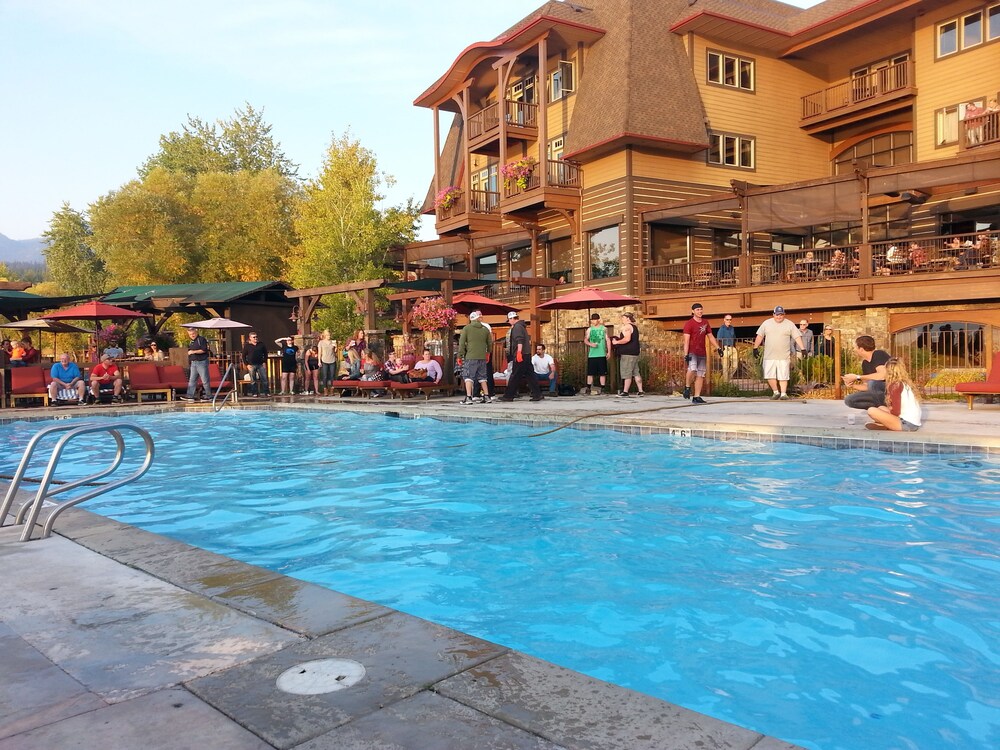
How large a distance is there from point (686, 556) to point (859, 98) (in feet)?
75.9

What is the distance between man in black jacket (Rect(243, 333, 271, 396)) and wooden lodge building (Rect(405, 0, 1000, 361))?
688cm

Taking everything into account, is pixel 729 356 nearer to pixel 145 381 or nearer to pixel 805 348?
pixel 805 348

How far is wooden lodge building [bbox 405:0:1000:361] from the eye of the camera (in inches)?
724

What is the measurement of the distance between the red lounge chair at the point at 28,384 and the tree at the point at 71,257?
→ 111 feet

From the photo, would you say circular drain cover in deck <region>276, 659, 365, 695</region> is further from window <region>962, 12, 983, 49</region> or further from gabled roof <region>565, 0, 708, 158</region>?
window <region>962, 12, 983, 49</region>

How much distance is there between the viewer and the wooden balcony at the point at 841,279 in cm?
1675

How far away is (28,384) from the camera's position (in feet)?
54.9

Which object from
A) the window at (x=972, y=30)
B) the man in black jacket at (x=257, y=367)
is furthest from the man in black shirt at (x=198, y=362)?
the window at (x=972, y=30)

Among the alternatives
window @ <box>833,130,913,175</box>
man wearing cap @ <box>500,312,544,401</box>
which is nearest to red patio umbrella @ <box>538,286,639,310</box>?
man wearing cap @ <box>500,312,544,401</box>

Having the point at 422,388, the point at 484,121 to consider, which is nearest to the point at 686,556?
the point at 422,388

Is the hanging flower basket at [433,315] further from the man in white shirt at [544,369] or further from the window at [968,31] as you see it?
the window at [968,31]

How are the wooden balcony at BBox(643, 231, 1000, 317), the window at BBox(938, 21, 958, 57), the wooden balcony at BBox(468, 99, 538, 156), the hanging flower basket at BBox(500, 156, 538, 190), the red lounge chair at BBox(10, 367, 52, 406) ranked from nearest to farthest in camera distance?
the red lounge chair at BBox(10, 367, 52, 406) < the wooden balcony at BBox(643, 231, 1000, 317) < the window at BBox(938, 21, 958, 57) < the hanging flower basket at BBox(500, 156, 538, 190) < the wooden balcony at BBox(468, 99, 538, 156)

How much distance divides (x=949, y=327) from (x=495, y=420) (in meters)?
12.8

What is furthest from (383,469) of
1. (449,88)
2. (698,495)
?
(449,88)
